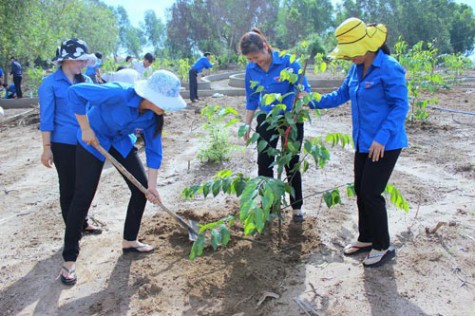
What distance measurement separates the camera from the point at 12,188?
4.68m

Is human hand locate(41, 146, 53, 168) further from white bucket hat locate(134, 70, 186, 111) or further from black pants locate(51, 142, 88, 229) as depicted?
white bucket hat locate(134, 70, 186, 111)

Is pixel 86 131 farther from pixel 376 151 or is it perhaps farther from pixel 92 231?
pixel 376 151

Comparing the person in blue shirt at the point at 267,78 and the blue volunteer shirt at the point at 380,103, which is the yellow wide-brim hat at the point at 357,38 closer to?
the blue volunteer shirt at the point at 380,103

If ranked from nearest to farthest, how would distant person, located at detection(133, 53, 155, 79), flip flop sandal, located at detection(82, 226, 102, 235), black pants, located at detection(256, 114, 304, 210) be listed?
black pants, located at detection(256, 114, 304, 210) < flip flop sandal, located at detection(82, 226, 102, 235) < distant person, located at detection(133, 53, 155, 79)

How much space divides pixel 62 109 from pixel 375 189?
2172mm

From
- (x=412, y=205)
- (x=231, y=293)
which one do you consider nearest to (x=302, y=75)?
(x=231, y=293)

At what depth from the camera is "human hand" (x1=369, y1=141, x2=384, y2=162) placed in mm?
2299

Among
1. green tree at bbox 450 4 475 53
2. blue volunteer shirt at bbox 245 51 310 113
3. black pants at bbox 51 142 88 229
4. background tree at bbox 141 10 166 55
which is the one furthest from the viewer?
background tree at bbox 141 10 166 55

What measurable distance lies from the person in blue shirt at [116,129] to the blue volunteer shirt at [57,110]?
0.29 meters

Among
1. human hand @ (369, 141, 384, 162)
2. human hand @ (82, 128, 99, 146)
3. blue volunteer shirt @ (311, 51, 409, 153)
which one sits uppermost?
blue volunteer shirt @ (311, 51, 409, 153)

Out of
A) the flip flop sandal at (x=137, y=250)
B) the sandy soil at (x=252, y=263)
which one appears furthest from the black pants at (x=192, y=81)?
the flip flop sandal at (x=137, y=250)

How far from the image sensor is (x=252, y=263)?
2.76 m

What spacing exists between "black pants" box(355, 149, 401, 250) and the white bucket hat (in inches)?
46.6

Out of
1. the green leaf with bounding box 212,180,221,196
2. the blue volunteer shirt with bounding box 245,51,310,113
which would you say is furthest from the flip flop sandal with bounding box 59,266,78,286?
the blue volunteer shirt with bounding box 245,51,310,113
